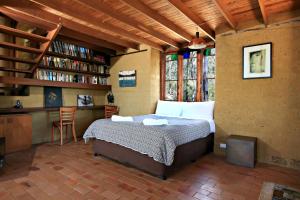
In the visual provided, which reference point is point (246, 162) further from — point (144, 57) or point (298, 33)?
point (144, 57)

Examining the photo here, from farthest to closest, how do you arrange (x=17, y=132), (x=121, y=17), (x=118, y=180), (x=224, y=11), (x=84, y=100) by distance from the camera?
(x=84, y=100) → (x=17, y=132) → (x=121, y=17) → (x=224, y=11) → (x=118, y=180)

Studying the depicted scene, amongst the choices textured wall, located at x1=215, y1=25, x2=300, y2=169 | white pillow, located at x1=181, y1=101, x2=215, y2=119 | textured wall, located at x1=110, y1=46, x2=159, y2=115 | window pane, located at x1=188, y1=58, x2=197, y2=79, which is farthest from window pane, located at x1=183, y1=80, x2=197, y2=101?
textured wall, located at x1=215, y1=25, x2=300, y2=169

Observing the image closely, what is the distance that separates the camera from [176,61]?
4754 mm

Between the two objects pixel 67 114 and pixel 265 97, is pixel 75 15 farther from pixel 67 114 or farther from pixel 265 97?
pixel 265 97

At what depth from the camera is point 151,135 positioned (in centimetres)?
251

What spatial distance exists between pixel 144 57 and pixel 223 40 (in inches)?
80.1

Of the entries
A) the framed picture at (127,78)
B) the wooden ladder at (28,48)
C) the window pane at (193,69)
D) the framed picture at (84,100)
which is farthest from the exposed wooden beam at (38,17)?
the window pane at (193,69)

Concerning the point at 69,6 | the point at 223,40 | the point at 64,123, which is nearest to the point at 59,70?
the point at 64,123

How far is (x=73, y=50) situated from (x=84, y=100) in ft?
4.48

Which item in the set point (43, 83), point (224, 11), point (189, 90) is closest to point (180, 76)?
point (189, 90)

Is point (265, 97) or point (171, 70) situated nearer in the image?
point (265, 97)

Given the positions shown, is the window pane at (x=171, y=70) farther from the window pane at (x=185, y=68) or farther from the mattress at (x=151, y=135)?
the mattress at (x=151, y=135)

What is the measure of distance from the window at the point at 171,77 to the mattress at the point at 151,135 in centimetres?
165

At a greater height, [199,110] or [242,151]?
[199,110]
